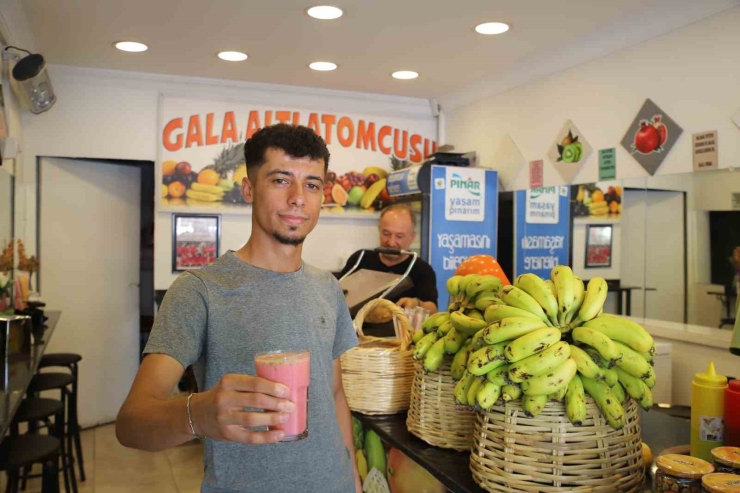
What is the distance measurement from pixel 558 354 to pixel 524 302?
0.55 feet

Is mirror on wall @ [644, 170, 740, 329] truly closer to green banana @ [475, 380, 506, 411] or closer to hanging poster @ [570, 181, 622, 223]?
hanging poster @ [570, 181, 622, 223]

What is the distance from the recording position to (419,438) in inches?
76.9

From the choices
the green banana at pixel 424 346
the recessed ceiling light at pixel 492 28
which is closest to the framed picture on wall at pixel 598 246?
the recessed ceiling light at pixel 492 28

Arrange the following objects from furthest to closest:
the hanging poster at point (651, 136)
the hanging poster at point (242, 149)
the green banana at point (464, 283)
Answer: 1. the hanging poster at point (242, 149)
2. the hanging poster at point (651, 136)
3. the green banana at point (464, 283)

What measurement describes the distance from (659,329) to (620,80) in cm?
157

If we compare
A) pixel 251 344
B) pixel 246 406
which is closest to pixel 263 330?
pixel 251 344

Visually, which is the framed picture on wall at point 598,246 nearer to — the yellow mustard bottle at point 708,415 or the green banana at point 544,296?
the yellow mustard bottle at point 708,415

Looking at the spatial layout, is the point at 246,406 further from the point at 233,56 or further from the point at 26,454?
the point at 233,56

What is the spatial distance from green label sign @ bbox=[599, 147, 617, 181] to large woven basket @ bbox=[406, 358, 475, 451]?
2728 millimetres

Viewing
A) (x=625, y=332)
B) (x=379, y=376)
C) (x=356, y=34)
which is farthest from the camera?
(x=356, y=34)

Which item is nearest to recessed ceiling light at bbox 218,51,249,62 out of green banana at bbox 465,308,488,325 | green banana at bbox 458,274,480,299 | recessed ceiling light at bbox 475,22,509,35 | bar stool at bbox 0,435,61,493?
recessed ceiling light at bbox 475,22,509,35

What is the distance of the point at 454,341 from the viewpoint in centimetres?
180

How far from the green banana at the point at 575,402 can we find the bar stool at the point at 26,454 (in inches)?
83.9

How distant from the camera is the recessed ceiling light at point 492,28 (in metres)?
3.90
